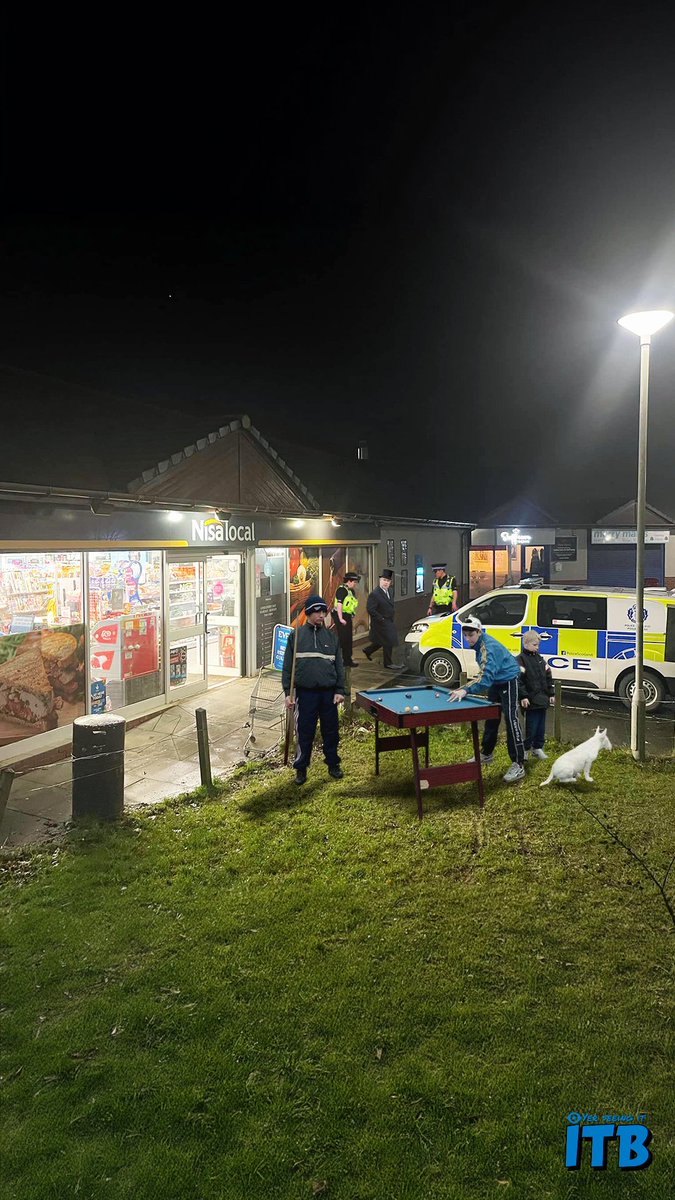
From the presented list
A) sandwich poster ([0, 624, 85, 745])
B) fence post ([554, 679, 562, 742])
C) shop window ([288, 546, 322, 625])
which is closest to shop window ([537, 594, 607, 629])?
fence post ([554, 679, 562, 742])

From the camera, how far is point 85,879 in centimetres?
557

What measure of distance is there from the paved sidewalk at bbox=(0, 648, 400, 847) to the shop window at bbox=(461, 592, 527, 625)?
15.0 feet

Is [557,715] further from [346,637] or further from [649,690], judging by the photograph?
[346,637]

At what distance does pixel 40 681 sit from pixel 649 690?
30.8 ft

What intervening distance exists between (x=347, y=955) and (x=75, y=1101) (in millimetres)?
1762

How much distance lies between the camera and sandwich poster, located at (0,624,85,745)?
838cm

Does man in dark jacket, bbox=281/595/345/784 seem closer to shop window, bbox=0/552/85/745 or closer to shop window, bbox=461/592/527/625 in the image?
shop window, bbox=0/552/85/745

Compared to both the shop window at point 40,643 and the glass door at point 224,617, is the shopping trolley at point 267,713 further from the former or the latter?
the shop window at point 40,643

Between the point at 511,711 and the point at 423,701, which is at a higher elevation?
the point at 423,701

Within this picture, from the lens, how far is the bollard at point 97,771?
6.75 metres

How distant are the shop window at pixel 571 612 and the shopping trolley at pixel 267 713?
4837 millimetres

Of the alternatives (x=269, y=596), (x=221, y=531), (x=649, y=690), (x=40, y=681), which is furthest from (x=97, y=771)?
(x=649, y=690)

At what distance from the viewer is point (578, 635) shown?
456 inches

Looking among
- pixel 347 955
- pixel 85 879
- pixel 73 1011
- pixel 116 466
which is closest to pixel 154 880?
pixel 85 879
